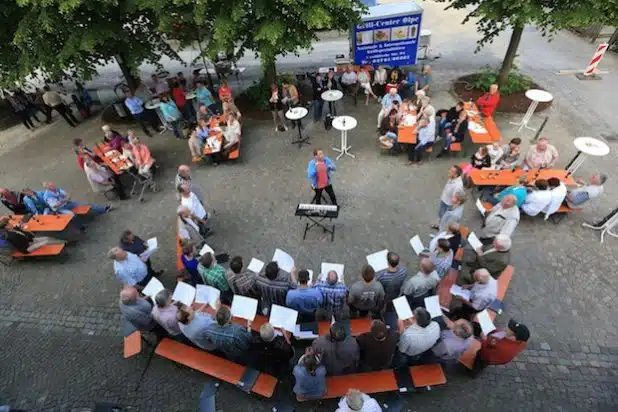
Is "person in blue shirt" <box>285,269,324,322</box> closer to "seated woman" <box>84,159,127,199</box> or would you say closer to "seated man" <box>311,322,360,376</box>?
"seated man" <box>311,322,360,376</box>

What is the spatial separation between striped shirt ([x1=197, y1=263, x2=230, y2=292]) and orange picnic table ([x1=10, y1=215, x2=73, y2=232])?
13.6 ft

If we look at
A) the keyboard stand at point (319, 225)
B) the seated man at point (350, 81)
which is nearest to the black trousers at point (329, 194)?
the keyboard stand at point (319, 225)

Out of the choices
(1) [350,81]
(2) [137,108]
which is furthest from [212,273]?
(1) [350,81]

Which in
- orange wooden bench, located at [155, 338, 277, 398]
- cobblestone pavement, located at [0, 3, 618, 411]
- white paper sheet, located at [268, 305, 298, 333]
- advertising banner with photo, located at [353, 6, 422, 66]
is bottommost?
cobblestone pavement, located at [0, 3, 618, 411]

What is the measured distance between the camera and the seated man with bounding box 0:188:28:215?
26.4ft

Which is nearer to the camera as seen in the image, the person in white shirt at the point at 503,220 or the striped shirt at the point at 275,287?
the striped shirt at the point at 275,287

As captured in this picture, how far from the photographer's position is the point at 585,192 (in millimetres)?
7301

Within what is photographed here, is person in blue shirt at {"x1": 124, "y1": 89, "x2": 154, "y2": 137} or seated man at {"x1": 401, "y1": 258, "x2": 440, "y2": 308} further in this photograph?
person in blue shirt at {"x1": 124, "y1": 89, "x2": 154, "y2": 137}

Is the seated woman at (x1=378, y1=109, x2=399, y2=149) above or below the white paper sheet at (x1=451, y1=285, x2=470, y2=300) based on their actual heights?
above

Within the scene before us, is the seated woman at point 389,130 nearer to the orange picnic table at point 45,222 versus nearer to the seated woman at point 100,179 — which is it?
the seated woman at point 100,179

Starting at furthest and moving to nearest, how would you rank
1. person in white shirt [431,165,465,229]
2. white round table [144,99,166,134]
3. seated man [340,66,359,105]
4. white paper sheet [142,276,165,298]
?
seated man [340,66,359,105] → white round table [144,99,166,134] → person in white shirt [431,165,465,229] → white paper sheet [142,276,165,298]

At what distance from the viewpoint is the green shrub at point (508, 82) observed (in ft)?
40.1

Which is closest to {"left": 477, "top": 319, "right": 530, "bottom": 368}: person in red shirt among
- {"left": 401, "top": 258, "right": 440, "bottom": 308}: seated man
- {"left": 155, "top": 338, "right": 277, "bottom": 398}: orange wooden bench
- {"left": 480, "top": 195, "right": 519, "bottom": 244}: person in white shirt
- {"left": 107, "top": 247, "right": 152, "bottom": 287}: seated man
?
{"left": 401, "top": 258, "right": 440, "bottom": 308}: seated man

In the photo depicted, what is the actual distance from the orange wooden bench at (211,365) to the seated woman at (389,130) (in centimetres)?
700
